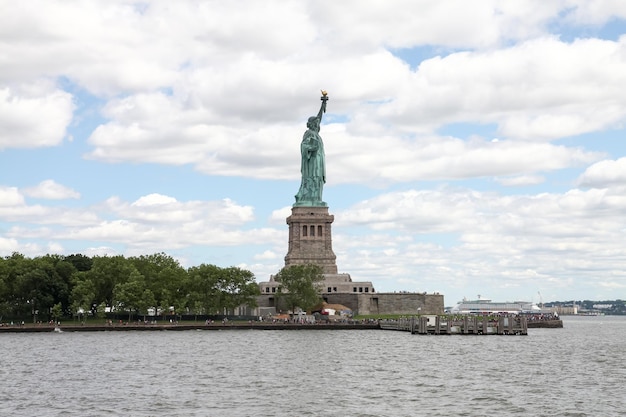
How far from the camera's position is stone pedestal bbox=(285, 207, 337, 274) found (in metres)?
187

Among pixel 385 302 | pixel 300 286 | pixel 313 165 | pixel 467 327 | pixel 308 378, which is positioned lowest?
pixel 308 378

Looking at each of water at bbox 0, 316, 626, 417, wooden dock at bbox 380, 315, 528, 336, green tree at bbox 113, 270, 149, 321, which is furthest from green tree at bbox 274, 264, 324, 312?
water at bbox 0, 316, 626, 417

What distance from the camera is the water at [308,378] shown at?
60.2m

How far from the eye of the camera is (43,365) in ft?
286

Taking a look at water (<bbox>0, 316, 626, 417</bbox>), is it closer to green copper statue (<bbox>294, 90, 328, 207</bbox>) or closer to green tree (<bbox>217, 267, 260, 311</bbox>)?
green tree (<bbox>217, 267, 260, 311</bbox>)

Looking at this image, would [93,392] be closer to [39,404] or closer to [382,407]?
[39,404]

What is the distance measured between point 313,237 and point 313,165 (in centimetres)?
1454

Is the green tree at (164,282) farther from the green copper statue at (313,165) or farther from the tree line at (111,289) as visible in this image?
the green copper statue at (313,165)

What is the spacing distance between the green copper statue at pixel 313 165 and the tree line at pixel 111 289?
30.9 meters

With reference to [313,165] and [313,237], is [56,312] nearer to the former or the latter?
[313,237]

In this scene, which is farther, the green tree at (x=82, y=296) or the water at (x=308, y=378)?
the green tree at (x=82, y=296)

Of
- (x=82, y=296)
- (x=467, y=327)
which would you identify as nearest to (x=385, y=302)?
(x=467, y=327)

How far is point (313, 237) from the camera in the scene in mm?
188750

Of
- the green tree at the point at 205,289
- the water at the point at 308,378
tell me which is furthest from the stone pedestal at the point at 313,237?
the water at the point at 308,378
